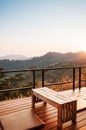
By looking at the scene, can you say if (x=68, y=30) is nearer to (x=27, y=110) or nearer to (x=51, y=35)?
(x=51, y=35)

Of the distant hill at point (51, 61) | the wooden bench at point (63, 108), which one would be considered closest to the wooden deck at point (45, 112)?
the wooden bench at point (63, 108)

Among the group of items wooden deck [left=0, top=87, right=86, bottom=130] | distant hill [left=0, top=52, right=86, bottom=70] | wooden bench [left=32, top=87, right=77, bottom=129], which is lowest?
wooden deck [left=0, top=87, right=86, bottom=130]

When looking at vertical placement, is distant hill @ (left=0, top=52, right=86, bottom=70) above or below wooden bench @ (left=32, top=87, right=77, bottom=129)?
above

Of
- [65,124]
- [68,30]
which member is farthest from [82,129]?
[68,30]

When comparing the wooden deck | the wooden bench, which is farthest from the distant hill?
the wooden bench

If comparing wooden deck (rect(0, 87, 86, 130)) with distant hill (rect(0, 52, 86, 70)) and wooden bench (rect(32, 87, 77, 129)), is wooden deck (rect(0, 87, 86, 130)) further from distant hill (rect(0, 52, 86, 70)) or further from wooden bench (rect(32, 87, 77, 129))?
distant hill (rect(0, 52, 86, 70))

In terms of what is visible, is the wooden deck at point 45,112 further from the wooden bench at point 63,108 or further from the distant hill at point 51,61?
the distant hill at point 51,61

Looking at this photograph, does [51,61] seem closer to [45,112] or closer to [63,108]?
[45,112]
